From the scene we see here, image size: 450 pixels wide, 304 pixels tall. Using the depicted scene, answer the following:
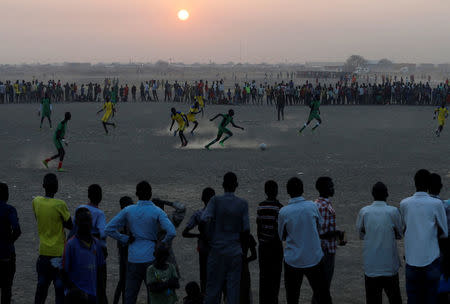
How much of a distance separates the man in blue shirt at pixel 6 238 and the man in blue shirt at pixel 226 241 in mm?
1961

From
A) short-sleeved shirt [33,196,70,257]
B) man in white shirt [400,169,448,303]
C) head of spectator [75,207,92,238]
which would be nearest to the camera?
head of spectator [75,207,92,238]

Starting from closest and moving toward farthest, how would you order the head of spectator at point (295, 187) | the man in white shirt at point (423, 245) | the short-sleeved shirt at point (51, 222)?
the man in white shirt at point (423, 245) → the head of spectator at point (295, 187) → the short-sleeved shirt at point (51, 222)

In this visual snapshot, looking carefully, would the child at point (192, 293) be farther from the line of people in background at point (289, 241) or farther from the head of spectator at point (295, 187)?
the head of spectator at point (295, 187)

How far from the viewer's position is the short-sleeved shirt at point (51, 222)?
241 inches

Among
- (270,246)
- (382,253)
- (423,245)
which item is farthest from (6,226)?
(423,245)

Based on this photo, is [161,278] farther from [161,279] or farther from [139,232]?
[139,232]

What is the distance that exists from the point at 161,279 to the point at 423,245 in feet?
7.88

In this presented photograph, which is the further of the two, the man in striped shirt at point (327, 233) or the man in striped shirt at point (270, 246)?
the man in striped shirt at point (270, 246)

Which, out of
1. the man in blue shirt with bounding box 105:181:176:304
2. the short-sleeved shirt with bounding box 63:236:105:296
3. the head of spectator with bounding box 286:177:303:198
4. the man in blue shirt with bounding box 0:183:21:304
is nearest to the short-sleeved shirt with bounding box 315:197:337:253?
the head of spectator with bounding box 286:177:303:198

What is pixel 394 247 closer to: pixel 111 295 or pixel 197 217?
pixel 197 217

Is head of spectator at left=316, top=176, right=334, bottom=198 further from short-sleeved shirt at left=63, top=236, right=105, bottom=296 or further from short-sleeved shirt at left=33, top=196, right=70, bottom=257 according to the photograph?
short-sleeved shirt at left=33, top=196, right=70, bottom=257

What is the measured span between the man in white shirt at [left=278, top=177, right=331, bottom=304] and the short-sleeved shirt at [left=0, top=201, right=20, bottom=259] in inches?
105

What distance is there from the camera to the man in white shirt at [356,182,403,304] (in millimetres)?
5723

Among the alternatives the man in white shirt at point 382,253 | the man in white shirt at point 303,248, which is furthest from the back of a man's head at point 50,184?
the man in white shirt at point 382,253
